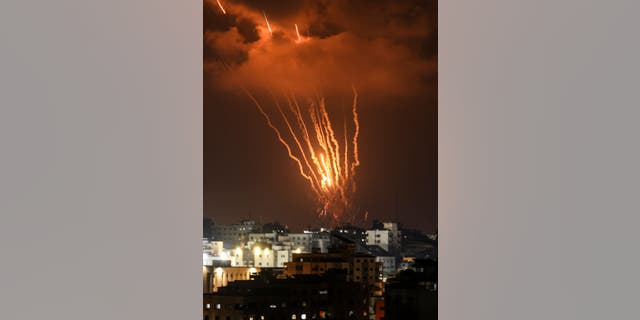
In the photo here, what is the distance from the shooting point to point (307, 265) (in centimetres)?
372

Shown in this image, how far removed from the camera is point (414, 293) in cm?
372

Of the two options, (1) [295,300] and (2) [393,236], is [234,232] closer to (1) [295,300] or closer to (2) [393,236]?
(1) [295,300]

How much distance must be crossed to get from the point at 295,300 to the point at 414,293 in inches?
22.6

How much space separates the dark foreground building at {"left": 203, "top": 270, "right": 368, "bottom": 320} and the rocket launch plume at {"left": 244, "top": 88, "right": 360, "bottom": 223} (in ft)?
1.23

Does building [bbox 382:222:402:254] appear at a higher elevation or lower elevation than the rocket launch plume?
lower

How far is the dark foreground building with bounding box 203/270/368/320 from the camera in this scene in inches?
147

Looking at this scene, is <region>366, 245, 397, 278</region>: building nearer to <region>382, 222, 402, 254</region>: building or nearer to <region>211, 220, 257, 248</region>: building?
<region>382, 222, 402, 254</region>: building

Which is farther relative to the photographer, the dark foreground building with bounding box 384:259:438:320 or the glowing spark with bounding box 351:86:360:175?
the glowing spark with bounding box 351:86:360:175

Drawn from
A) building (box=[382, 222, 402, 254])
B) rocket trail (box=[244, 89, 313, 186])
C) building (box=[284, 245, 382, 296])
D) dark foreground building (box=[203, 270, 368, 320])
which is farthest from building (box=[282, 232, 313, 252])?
building (box=[382, 222, 402, 254])

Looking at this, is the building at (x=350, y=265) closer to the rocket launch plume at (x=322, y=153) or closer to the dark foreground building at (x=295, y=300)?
the dark foreground building at (x=295, y=300)

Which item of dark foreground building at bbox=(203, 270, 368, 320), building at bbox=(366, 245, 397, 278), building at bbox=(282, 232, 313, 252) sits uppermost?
building at bbox=(282, 232, 313, 252)

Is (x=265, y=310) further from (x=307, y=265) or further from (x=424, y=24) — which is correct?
(x=424, y=24)
